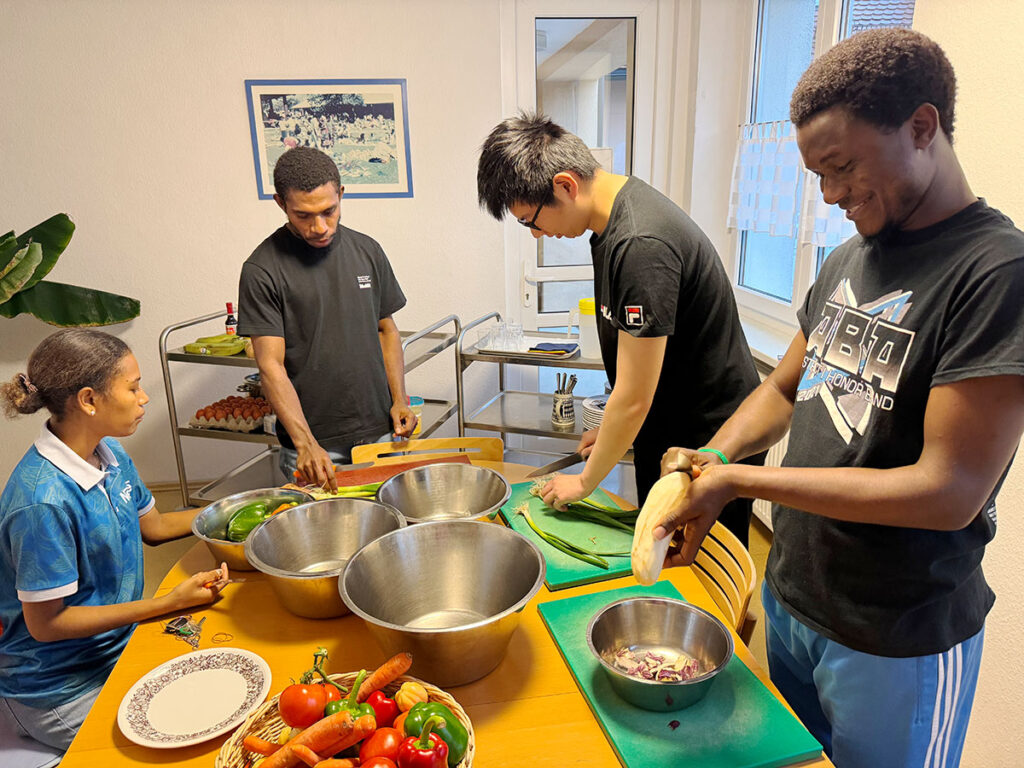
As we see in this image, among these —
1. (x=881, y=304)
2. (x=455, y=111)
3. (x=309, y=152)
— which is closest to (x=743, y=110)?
(x=455, y=111)

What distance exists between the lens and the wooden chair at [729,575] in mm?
1252

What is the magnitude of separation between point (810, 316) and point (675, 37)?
266 cm

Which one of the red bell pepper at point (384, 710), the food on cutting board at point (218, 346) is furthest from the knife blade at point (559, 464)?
the food on cutting board at point (218, 346)

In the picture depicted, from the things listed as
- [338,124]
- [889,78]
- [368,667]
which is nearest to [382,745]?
[368,667]

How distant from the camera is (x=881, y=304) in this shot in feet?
3.28

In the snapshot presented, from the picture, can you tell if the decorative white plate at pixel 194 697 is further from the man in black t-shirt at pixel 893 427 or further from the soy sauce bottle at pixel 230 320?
the soy sauce bottle at pixel 230 320

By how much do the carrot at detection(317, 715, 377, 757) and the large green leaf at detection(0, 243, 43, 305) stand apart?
9.89 feet

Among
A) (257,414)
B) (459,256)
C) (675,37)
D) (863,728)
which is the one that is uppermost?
(675,37)

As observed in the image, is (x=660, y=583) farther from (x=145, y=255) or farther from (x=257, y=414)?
(x=145, y=255)

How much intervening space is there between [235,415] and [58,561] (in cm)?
190

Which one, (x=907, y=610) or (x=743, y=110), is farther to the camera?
Answer: (x=743, y=110)

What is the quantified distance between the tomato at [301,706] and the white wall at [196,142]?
9.23 ft

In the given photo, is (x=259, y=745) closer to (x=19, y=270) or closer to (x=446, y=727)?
(x=446, y=727)

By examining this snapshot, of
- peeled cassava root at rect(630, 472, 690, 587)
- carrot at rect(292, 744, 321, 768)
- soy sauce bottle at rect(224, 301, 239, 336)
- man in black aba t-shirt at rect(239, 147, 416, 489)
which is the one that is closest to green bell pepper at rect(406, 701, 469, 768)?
carrot at rect(292, 744, 321, 768)
